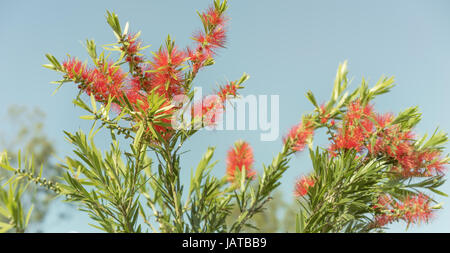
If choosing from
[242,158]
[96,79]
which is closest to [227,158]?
[242,158]

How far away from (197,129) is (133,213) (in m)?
0.28

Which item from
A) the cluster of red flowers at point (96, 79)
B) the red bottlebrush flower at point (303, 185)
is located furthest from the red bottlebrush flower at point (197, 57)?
the red bottlebrush flower at point (303, 185)

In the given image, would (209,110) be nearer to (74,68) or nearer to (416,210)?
(74,68)

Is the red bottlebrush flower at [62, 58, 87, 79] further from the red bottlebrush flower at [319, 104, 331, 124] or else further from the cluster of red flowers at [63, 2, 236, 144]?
the red bottlebrush flower at [319, 104, 331, 124]

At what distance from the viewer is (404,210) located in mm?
843

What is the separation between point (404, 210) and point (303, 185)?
0.82 feet

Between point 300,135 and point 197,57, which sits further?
point 197,57

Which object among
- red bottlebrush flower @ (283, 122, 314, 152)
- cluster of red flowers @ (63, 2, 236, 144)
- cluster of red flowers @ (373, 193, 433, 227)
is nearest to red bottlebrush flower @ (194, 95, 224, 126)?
cluster of red flowers @ (63, 2, 236, 144)

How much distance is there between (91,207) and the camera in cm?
88

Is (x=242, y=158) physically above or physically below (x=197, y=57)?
below

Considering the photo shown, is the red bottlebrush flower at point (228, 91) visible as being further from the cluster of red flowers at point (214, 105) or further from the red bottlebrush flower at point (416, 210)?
the red bottlebrush flower at point (416, 210)

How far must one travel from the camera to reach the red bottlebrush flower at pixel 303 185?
0.94 m
